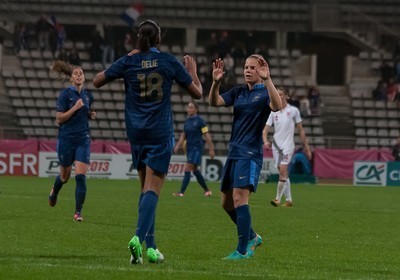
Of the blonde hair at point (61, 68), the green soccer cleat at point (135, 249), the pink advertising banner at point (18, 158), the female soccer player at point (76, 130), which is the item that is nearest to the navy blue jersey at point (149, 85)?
the green soccer cleat at point (135, 249)

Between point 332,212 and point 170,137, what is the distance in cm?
1039

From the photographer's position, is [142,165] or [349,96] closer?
[142,165]

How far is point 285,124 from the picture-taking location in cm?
2139

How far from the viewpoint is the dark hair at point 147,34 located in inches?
390

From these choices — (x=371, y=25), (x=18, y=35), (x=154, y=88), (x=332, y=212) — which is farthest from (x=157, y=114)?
(x=371, y=25)

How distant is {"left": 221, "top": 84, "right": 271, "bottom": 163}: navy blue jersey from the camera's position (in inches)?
442

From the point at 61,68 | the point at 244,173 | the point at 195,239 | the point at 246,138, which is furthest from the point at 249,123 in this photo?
the point at 61,68

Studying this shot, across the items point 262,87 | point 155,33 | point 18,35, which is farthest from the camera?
point 18,35

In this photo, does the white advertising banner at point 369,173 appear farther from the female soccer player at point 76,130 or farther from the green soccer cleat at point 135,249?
the green soccer cleat at point 135,249

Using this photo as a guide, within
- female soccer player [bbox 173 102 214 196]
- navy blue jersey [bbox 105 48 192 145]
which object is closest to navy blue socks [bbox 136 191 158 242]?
navy blue jersey [bbox 105 48 192 145]

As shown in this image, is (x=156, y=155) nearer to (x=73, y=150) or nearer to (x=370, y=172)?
(x=73, y=150)

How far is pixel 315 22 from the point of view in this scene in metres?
47.3

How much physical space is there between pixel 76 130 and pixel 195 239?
3.63 m

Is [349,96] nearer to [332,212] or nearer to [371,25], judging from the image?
[371,25]
